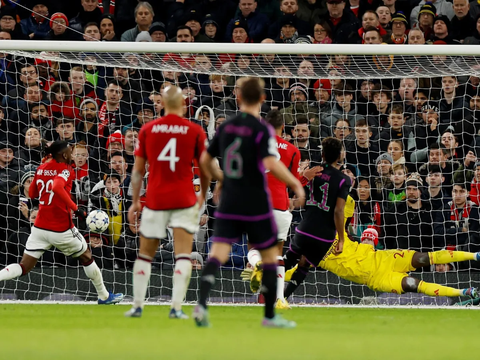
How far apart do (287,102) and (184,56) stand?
78.5 inches

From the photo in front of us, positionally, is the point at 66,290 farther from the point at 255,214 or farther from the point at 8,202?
the point at 255,214

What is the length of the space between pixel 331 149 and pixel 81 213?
3613 millimetres

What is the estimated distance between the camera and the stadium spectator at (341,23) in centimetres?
1575

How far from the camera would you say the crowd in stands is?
Result: 13.0 m

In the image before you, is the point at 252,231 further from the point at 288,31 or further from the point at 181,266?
the point at 288,31

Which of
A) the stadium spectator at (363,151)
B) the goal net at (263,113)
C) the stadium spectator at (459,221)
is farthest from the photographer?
the stadium spectator at (363,151)

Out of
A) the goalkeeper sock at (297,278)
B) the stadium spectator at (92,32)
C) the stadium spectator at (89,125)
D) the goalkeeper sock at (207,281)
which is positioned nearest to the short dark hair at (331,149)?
the goalkeeper sock at (297,278)

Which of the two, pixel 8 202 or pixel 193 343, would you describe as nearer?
pixel 193 343

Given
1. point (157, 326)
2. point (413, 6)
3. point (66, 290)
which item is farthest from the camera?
point (413, 6)

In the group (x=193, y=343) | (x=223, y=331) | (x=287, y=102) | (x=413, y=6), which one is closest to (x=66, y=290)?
(x=287, y=102)

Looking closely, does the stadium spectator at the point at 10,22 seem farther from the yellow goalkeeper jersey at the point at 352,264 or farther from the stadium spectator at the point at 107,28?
the yellow goalkeeper jersey at the point at 352,264

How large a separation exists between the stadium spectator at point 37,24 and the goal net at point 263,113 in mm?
2379

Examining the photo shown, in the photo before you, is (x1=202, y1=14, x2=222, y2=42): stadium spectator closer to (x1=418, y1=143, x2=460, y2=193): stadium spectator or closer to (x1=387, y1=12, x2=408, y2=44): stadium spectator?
(x1=387, y1=12, x2=408, y2=44): stadium spectator

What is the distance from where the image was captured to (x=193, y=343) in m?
6.57
